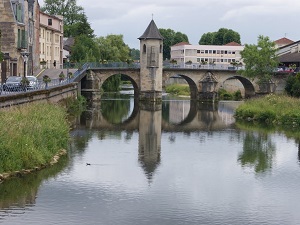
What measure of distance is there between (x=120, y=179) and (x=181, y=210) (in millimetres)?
5814

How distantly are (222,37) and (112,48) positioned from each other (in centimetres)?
7225

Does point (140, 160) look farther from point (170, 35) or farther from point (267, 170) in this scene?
point (170, 35)

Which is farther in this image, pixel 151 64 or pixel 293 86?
pixel 151 64

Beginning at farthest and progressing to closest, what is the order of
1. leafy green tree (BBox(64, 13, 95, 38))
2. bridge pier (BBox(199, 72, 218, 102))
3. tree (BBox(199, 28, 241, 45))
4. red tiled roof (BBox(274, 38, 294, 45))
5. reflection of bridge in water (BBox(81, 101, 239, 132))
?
tree (BBox(199, 28, 241, 45)), red tiled roof (BBox(274, 38, 294, 45)), leafy green tree (BBox(64, 13, 95, 38)), bridge pier (BBox(199, 72, 218, 102)), reflection of bridge in water (BBox(81, 101, 239, 132))

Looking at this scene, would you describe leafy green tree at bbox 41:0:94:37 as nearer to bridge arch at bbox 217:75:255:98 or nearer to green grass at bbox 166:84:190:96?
green grass at bbox 166:84:190:96

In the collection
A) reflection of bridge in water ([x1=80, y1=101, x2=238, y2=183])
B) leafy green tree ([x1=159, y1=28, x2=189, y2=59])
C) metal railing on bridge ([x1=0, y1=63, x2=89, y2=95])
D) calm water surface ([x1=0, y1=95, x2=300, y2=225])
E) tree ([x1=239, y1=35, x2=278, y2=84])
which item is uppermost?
leafy green tree ([x1=159, y1=28, x2=189, y2=59])

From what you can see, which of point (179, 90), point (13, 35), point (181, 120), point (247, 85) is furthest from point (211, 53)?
point (13, 35)

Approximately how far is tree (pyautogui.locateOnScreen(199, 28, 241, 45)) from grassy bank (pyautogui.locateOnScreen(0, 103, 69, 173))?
13829 cm

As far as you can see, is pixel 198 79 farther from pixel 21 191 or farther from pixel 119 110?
pixel 21 191

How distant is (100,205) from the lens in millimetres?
23656

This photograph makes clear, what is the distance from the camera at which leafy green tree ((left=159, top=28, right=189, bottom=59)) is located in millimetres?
172000

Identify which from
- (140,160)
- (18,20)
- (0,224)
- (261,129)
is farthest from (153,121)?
(0,224)

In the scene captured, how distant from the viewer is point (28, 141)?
28.5 m

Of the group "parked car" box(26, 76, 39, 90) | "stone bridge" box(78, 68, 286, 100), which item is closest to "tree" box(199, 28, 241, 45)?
"stone bridge" box(78, 68, 286, 100)
